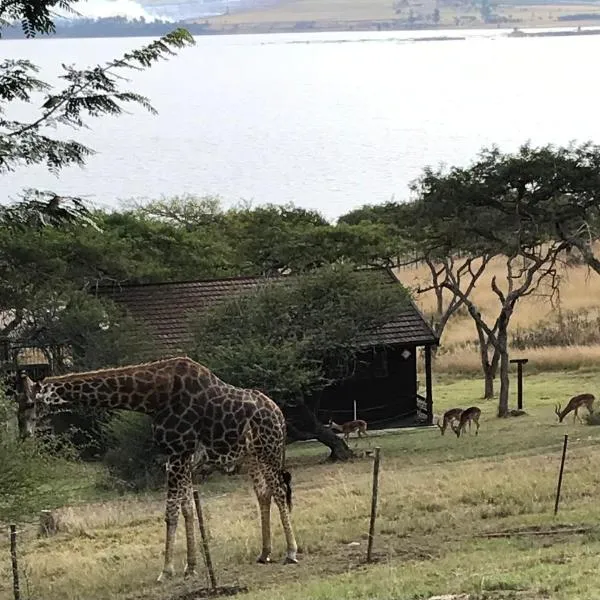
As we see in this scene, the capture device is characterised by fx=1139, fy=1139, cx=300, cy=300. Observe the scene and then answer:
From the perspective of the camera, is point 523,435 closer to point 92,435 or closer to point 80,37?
point 92,435

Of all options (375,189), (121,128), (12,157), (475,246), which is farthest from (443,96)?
(12,157)

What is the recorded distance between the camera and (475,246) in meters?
29.9

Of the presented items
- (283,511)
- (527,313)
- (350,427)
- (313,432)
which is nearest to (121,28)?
(527,313)

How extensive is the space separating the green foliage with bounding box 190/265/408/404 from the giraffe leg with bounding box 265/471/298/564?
30.4 ft

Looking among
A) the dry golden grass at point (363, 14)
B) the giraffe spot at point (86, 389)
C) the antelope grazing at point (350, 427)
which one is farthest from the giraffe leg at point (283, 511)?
Result: the dry golden grass at point (363, 14)

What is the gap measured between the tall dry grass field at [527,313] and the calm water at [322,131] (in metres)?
7.40

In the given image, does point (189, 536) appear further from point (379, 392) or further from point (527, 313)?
point (527, 313)

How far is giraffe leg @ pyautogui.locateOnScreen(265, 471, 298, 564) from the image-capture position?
11930 millimetres

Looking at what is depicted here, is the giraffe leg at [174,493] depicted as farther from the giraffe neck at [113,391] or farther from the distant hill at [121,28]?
the distant hill at [121,28]

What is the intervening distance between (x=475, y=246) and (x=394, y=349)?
395 centimetres

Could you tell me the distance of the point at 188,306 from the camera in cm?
2786

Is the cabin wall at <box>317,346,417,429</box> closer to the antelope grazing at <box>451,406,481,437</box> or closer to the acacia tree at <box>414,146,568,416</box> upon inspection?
the acacia tree at <box>414,146,568,416</box>

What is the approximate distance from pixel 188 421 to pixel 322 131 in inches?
4043

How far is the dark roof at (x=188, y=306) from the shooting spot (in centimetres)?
2698
